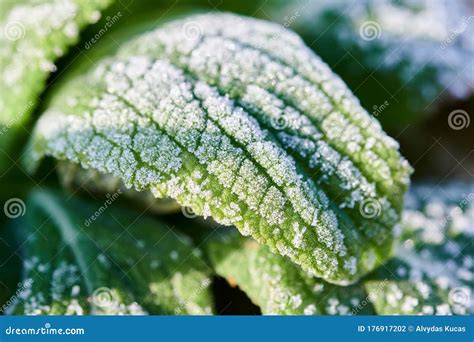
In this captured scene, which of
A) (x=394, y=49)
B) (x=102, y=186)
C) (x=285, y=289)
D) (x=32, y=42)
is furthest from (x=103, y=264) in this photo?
(x=394, y=49)

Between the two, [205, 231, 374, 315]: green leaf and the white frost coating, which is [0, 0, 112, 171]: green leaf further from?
[205, 231, 374, 315]: green leaf

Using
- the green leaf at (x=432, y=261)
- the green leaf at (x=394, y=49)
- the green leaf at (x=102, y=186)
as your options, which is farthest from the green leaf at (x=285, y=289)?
the green leaf at (x=394, y=49)

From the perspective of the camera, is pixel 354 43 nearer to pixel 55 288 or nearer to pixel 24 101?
pixel 24 101


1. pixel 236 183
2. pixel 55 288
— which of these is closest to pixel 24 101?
pixel 55 288

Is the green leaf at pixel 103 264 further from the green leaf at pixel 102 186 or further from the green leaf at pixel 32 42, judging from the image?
the green leaf at pixel 32 42

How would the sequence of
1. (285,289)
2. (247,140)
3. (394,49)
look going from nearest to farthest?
(247,140)
(285,289)
(394,49)

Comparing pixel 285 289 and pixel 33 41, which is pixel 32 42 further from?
pixel 285 289

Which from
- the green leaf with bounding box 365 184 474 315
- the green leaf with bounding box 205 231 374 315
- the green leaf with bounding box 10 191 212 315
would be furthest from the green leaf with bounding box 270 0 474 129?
the green leaf with bounding box 10 191 212 315
